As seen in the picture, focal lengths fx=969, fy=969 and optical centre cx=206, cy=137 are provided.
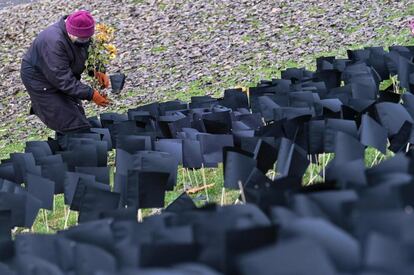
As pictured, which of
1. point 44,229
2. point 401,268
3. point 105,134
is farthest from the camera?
point 105,134

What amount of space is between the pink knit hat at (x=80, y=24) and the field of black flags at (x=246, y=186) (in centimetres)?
69

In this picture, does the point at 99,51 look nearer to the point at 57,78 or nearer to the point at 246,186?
the point at 57,78

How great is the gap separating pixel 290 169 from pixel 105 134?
2550 millimetres

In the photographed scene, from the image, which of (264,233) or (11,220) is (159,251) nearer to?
(264,233)

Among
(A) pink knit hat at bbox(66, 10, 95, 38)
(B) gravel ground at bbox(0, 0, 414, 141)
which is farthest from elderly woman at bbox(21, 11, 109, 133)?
(B) gravel ground at bbox(0, 0, 414, 141)

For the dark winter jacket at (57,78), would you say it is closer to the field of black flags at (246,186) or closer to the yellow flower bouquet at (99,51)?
the yellow flower bouquet at (99,51)

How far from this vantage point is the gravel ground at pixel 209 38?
13000 millimetres

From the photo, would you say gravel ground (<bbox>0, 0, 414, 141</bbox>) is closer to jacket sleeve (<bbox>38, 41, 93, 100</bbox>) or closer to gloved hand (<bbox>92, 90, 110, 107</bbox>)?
gloved hand (<bbox>92, 90, 110, 107</bbox>)

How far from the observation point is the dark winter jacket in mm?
7523

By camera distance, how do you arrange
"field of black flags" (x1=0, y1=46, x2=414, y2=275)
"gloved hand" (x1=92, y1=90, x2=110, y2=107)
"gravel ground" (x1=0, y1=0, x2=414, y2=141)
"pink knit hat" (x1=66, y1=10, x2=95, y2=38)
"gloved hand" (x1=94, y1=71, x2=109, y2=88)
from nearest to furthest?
"field of black flags" (x1=0, y1=46, x2=414, y2=275) → "pink knit hat" (x1=66, y1=10, x2=95, y2=38) → "gloved hand" (x1=92, y1=90, x2=110, y2=107) → "gloved hand" (x1=94, y1=71, x2=109, y2=88) → "gravel ground" (x1=0, y1=0, x2=414, y2=141)

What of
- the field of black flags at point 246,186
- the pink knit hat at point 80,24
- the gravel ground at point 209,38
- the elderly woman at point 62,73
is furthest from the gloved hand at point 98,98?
the gravel ground at point 209,38

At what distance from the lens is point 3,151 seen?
11133 mm

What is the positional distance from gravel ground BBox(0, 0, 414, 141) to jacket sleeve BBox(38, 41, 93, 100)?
4.71 m

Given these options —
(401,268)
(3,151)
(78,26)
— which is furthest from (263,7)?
(401,268)
